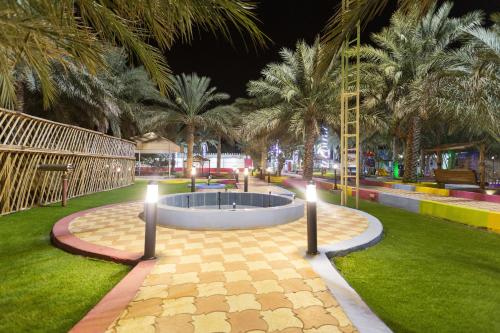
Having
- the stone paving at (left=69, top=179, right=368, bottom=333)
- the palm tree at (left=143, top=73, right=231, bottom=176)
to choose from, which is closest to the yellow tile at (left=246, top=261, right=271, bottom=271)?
the stone paving at (left=69, top=179, right=368, bottom=333)

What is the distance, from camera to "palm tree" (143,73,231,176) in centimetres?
2573

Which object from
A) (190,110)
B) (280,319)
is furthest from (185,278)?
(190,110)

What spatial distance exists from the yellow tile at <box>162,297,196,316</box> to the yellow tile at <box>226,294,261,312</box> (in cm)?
40

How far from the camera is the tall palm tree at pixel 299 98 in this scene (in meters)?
18.2

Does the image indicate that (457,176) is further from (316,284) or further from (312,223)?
(316,284)

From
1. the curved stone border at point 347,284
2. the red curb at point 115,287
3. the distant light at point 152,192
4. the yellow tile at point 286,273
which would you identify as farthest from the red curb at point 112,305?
the curved stone border at point 347,284

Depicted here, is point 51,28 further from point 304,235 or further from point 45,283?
point 304,235

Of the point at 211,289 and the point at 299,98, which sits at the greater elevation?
the point at 299,98

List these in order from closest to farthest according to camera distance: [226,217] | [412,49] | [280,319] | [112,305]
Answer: [280,319] → [112,305] → [226,217] → [412,49]

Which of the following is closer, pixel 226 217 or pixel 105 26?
pixel 105 26

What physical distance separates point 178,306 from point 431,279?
3.26 m

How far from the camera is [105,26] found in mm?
3176

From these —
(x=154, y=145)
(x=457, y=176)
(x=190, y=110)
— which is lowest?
(x=457, y=176)

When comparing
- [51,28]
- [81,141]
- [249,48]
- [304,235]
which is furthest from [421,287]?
[81,141]
